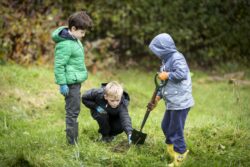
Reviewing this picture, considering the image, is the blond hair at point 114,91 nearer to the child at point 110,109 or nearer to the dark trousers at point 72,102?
the child at point 110,109

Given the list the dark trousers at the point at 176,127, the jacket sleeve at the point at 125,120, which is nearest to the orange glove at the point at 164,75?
the dark trousers at the point at 176,127

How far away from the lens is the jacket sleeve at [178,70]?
18.0 ft

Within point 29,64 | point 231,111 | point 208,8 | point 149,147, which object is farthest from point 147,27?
point 149,147

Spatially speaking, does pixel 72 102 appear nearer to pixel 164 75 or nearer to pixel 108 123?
pixel 108 123

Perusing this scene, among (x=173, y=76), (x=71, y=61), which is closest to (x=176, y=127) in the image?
(x=173, y=76)

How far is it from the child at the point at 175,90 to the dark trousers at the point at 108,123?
0.72m

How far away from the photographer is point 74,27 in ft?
19.3

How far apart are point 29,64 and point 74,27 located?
510 cm

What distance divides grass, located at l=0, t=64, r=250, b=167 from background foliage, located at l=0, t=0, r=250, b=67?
1.62m

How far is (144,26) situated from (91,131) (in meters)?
5.77

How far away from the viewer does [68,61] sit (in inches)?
232

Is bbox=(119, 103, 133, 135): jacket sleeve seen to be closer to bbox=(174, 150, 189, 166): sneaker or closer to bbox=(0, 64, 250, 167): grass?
bbox=(0, 64, 250, 167): grass

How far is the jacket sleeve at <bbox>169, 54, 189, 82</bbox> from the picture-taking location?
5500 millimetres

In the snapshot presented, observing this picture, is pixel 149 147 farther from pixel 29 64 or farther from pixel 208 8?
pixel 208 8
